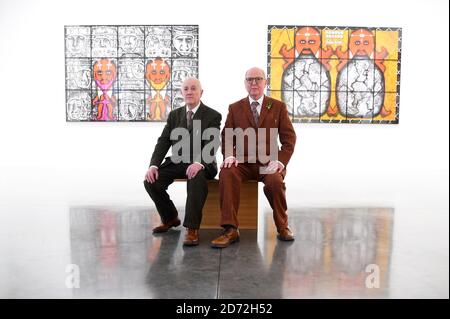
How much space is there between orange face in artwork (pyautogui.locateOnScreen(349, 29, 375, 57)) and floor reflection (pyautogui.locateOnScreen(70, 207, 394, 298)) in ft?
14.1

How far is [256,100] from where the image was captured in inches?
155

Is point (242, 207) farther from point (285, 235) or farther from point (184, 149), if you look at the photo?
point (184, 149)

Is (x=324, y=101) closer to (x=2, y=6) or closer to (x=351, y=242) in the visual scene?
(x=351, y=242)

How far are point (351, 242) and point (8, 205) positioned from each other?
3658mm

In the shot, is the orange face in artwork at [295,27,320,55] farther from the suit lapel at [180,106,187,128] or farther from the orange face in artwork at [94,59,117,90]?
the suit lapel at [180,106,187,128]

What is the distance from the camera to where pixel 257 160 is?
3852 mm

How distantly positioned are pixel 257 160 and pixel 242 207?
0.46 metres

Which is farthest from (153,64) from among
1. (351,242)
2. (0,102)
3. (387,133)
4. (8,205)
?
(351,242)

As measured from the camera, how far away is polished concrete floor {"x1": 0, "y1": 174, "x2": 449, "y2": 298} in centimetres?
255

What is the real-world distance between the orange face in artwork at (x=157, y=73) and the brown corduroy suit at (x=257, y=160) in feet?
13.9

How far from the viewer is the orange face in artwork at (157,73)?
312 inches

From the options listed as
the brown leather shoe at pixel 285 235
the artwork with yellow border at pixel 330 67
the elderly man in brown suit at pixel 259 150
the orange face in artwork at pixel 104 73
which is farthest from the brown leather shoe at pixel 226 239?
the orange face in artwork at pixel 104 73

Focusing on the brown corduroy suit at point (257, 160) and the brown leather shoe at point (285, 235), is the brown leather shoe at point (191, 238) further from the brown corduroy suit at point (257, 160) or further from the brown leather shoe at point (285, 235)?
the brown leather shoe at point (285, 235)

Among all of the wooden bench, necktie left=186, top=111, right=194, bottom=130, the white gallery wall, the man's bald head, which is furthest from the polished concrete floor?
the white gallery wall
